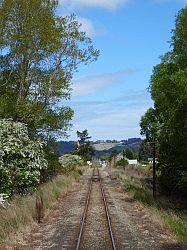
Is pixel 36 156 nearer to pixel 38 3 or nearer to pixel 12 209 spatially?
pixel 12 209

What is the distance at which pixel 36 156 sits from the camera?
2628cm

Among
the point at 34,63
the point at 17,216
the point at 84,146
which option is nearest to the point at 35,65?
the point at 34,63

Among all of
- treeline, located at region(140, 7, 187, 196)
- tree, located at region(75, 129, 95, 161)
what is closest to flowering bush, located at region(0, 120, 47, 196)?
treeline, located at region(140, 7, 187, 196)

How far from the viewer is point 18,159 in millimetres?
25266

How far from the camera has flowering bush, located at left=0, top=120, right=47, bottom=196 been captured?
24.0m

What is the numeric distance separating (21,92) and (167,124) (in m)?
9.27

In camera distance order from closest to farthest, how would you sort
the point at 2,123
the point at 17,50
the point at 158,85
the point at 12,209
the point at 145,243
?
1. the point at 145,243
2. the point at 12,209
3. the point at 2,123
4. the point at 158,85
5. the point at 17,50

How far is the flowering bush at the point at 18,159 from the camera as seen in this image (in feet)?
78.9

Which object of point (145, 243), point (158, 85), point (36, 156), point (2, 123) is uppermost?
point (158, 85)

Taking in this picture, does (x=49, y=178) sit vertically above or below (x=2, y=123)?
below

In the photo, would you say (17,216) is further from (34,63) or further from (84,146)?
(84,146)

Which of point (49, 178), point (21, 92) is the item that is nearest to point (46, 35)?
point (21, 92)

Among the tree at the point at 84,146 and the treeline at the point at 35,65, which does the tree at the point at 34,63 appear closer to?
the treeline at the point at 35,65

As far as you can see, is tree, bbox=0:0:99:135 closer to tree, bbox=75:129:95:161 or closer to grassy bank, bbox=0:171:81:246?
grassy bank, bbox=0:171:81:246
